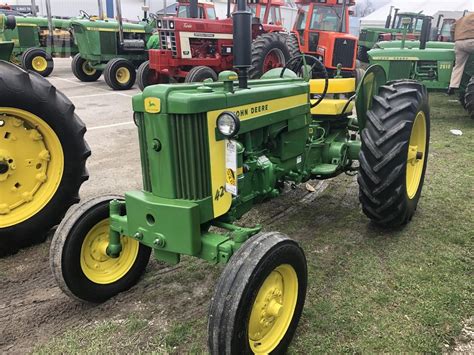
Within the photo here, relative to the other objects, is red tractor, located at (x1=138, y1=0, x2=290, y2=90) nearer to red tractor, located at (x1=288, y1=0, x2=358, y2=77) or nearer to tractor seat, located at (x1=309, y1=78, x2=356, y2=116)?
red tractor, located at (x1=288, y1=0, x2=358, y2=77)

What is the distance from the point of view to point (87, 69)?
12.9 metres

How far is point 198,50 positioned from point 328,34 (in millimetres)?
3293

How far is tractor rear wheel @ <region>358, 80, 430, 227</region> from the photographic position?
3.36 metres

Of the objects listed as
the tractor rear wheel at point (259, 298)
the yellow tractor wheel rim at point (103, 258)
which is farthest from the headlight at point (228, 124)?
the yellow tractor wheel rim at point (103, 258)

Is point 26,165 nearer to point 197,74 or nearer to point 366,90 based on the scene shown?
point 366,90

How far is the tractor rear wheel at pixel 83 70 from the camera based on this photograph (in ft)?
41.6

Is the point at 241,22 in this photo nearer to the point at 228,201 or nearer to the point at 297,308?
the point at 228,201

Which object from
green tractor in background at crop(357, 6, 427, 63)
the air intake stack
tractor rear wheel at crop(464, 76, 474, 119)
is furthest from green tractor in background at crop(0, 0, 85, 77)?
the air intake stack

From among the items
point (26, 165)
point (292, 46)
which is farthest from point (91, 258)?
point (292, 46)

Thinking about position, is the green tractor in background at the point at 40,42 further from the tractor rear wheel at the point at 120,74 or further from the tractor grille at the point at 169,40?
the tractor grille at the point at 169,40

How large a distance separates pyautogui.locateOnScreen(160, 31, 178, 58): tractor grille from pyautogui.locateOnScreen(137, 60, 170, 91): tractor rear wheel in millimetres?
661

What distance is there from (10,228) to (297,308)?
2.20 meters

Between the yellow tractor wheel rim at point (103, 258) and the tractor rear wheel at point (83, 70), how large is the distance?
10841 mm

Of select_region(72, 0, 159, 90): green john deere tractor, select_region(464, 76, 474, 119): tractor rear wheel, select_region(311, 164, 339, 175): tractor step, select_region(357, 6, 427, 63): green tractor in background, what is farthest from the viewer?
select_region(357, 6, 427, 63): green tractor in background
